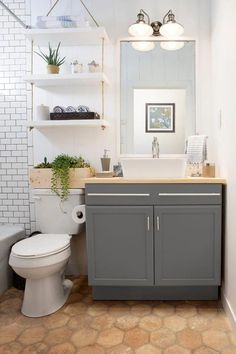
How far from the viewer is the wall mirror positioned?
2.37 m

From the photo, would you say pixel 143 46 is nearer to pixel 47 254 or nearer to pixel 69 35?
pixel 69 35

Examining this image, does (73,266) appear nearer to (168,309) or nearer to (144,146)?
(168,309)

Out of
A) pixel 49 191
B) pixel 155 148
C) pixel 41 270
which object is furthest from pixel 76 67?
pixel 41 270

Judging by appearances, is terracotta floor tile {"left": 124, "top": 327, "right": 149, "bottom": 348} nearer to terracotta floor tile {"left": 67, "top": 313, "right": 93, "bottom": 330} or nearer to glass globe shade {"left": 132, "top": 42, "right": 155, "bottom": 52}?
terracotta floor tile {"left": 67, "top": 313, "right": 93, "bottom": 330}

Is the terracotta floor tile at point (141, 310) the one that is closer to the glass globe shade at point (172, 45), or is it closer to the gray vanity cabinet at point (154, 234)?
the gray vanity cabinet at point (154, 234)

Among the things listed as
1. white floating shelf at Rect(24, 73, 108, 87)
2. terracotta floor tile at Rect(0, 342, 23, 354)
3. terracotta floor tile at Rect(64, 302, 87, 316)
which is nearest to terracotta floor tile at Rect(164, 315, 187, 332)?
terracotta floor tile at Rect(64, 302, 87, 316)

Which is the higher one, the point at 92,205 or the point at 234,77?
the point at 234,77

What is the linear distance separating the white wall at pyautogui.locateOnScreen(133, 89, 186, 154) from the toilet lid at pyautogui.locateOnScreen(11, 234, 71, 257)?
977 millimetres

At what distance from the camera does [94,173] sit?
2396mm

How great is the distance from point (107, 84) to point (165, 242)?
143 cm

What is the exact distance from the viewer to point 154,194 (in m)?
1.92

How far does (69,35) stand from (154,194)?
1470mm

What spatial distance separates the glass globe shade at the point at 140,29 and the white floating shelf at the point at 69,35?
8.6 inches

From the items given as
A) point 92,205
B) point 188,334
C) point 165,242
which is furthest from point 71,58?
point 188,334
